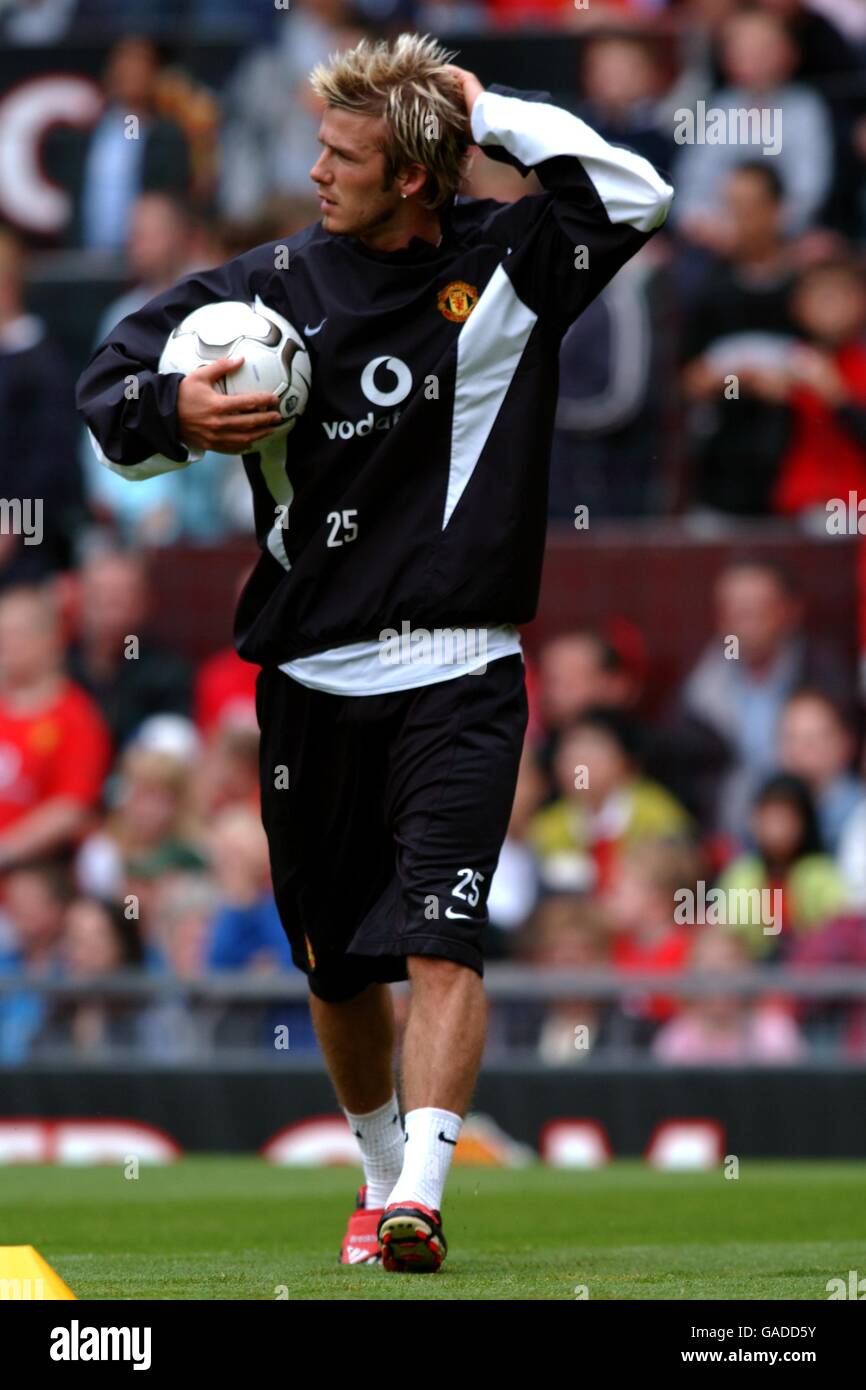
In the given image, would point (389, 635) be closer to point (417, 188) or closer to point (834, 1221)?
Answer: point (417, 188)

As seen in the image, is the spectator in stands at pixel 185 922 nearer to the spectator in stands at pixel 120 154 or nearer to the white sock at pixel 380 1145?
the spectator in stands at pixel 120 154

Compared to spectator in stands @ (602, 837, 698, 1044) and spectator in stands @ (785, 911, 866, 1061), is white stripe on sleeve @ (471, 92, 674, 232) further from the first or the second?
spectator in stands @ (602, 837, 698, 1044)

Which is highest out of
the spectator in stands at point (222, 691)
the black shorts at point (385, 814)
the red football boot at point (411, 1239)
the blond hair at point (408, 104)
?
the spectator in stands at point (222, 691)

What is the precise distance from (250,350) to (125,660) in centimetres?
707

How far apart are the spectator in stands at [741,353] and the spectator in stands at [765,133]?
2.59ft

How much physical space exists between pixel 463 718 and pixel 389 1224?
117 centimetres

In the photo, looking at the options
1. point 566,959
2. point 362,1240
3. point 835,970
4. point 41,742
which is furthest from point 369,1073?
point 41,742

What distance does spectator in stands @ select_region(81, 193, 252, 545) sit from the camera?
1374 cm

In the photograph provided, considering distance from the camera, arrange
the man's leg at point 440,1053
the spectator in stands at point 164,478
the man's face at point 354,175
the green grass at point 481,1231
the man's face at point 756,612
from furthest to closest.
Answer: the spectator in stands at point 164,478
the man's face at point 756,612
the man's face at point 354,175
the man's leg at point 440,1053
the green grass at point 481,1231

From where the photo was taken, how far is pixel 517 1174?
966cm

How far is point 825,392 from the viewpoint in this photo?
1273cm

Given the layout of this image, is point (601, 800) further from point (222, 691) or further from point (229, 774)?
point (222, 691)

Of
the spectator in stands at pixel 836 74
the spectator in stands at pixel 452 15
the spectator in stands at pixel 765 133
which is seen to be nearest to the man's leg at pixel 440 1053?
the spectator in stands at pixel 765 133

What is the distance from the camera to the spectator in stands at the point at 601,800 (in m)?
12.1
